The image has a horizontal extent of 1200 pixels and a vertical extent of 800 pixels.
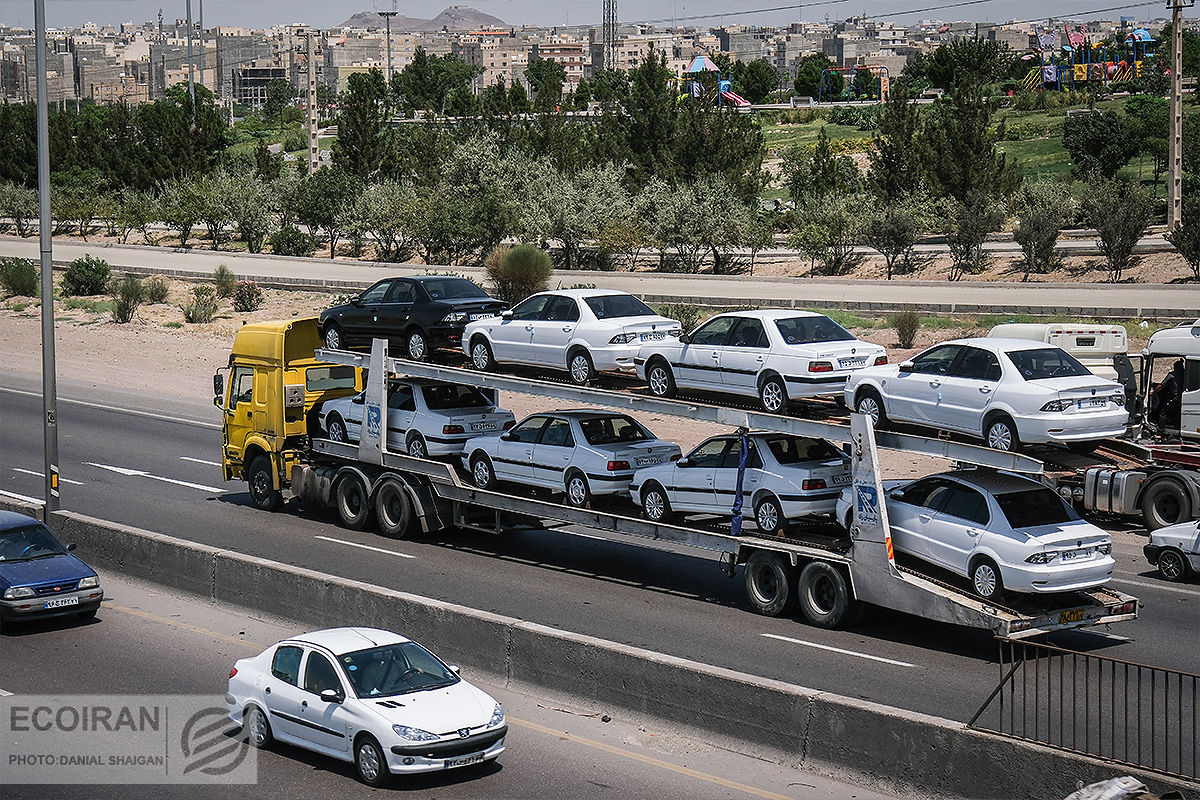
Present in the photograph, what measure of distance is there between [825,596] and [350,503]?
9.21m

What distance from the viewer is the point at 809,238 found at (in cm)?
5469

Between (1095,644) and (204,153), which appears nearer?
(1095,644)

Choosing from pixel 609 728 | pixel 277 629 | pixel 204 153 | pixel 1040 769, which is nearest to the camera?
pixel 1040 769

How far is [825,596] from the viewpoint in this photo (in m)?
16.2

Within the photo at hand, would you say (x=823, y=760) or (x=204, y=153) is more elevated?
(x=204, y=153)

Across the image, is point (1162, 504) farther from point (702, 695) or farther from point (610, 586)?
point (702, 695)

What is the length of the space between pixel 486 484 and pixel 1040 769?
1106cm

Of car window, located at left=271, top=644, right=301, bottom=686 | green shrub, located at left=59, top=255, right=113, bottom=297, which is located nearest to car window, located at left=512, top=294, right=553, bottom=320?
car window, located at left=271, top=644, right=301, bottom=686

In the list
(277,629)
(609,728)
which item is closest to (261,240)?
(277,629)

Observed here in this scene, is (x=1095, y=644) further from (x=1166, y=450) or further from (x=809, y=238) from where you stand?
(x=809, y=238)

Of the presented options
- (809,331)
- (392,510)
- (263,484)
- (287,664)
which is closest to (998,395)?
(809,331)

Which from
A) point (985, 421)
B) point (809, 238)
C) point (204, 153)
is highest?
point (204, 153)

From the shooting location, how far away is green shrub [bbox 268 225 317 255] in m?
66.4

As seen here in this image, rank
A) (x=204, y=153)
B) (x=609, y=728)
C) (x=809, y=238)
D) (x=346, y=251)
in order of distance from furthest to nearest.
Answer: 1. (x=204, y=153)
2. (x=346, y=251)
3. (x=809, y=238)
4. (x=609, y=728)
